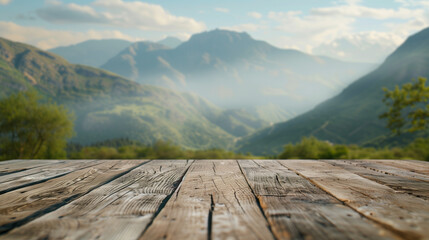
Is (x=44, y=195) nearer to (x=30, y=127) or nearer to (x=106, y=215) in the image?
(x=106, y=215)

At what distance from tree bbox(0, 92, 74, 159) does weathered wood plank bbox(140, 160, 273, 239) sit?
34.9 metres

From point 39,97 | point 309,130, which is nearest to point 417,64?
point 309,130

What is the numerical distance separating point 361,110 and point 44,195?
147 metres

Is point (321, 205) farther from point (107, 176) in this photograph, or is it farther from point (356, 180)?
point (107, 176)

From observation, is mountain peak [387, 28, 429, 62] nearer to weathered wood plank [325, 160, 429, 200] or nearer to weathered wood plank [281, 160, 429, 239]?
weathered wood plank [325, 160, 429, 200]

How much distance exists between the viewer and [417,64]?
135500mm

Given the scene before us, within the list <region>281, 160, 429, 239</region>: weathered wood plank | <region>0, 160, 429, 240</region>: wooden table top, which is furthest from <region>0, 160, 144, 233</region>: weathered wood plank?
<region>281, 160, 429, 239</region>: weathered wood plank

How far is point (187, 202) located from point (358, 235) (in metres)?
0.82

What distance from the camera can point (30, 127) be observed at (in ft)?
104

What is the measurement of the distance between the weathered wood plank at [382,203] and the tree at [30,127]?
35.2 meters

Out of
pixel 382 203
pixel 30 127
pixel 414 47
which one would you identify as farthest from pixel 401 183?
pixel 414 47

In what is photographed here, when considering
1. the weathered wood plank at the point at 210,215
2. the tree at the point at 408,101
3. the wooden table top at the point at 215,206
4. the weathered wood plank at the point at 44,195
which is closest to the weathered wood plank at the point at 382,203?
the wooden table top at the point at 215,206

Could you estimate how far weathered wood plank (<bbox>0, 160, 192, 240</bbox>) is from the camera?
105 cm

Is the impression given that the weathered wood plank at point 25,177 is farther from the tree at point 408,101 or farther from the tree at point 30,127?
the tree at point 30,127
